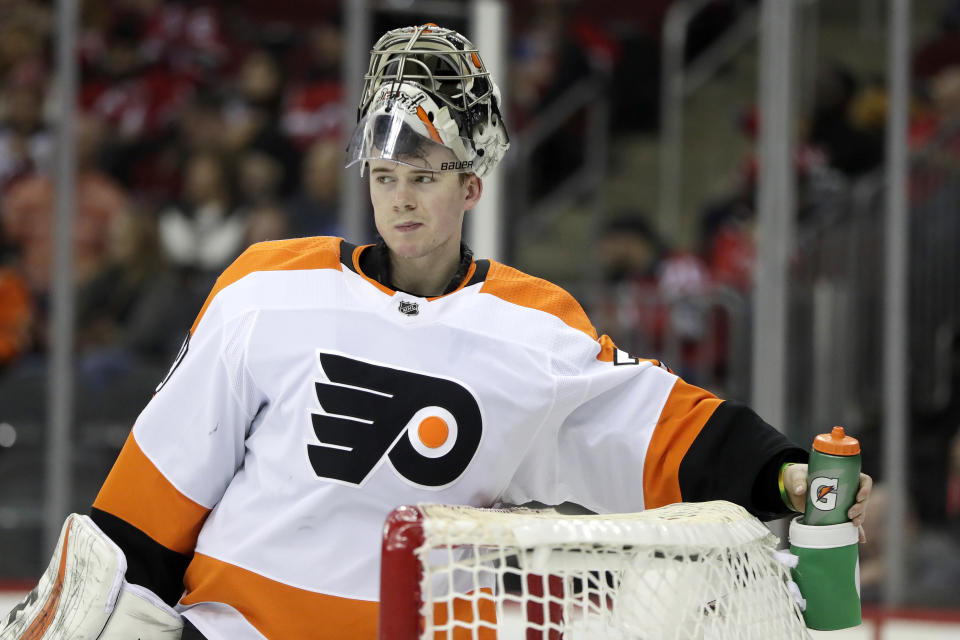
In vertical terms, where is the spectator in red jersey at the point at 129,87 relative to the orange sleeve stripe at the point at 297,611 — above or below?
above

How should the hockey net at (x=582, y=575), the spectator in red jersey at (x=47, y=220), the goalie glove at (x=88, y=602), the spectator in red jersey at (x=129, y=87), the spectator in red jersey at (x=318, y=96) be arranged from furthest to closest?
the spectator in red jersey at (x=129, y=87) → the spectator in red jersey at (x=318, y=96) → the spectator in red jersey at (x=47, y=220) → the goalie glove at (x=88, y=602) → the hockey net at (x=582, y=575)

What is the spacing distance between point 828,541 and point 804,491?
71 mm

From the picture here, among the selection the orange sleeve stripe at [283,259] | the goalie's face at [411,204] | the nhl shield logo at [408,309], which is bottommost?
the nhl shield logo at [408,309]

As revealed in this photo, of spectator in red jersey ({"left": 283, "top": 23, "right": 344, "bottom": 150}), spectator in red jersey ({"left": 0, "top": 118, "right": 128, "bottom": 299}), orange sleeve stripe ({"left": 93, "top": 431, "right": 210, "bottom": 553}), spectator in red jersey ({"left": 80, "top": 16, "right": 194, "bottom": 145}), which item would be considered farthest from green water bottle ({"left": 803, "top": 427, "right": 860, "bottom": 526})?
spectator in red jersey ({"left": 80, "top": 16, "right": 194, "bottom": 145})

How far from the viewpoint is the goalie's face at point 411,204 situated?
1.50m

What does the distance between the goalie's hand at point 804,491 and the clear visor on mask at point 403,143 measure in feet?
1.84

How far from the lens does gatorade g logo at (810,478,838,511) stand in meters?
1.48

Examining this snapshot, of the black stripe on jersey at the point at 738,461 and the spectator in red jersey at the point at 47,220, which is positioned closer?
the black stripe on jersey at the point at 738,461

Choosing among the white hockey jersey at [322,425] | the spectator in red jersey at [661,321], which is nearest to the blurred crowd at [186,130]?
the spectator in red jersey at [661,321]

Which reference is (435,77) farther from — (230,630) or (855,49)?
(855,49)

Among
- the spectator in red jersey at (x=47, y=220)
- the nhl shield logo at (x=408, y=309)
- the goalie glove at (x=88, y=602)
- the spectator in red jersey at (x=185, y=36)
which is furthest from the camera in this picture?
the spectator in red jersey at (x=185, y=36)

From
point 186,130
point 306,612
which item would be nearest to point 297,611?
point 306,612

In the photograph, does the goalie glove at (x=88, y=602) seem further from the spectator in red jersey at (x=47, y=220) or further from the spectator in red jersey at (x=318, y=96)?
the spectator in red jersey at (x=318, y=96)

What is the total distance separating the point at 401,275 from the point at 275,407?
0.23 metres
